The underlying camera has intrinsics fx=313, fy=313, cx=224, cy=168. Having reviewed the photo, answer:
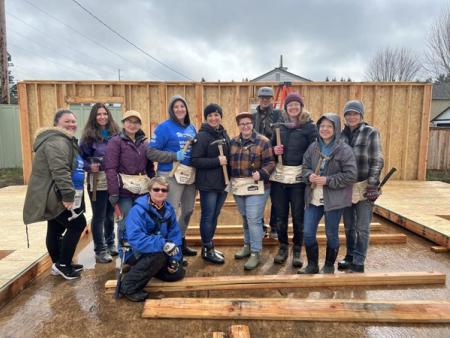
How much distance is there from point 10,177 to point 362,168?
37.3 feet

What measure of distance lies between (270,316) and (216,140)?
1738 mm

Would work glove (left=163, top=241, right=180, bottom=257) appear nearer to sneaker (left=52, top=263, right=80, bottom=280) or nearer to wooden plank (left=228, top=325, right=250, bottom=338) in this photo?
wooden plank (left=228, top=325, right=250, bottom=338)

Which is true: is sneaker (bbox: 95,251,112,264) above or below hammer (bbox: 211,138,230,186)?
below

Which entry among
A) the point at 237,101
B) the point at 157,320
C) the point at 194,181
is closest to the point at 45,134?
the point at 194,181

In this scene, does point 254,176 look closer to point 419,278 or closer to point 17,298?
point 419,278

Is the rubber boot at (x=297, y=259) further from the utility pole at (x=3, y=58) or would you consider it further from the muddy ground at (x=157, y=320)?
the utility pole at (x=3, y=58)

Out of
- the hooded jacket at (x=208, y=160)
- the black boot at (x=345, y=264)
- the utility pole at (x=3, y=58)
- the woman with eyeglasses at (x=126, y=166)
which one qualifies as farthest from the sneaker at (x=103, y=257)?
the utility pole at (x=3, y=58)

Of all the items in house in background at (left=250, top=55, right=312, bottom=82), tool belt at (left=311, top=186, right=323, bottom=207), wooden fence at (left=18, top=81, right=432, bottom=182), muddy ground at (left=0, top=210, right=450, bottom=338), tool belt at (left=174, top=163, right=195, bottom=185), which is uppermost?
house in background at (left=250, top=55, right=312, bottom=82)

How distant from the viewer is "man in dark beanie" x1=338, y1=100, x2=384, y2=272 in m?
2.94

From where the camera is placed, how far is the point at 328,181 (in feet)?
9.33

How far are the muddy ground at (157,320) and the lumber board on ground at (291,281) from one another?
6cm

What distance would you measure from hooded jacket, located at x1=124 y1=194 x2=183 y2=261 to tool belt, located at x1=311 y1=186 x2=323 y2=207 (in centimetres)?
136

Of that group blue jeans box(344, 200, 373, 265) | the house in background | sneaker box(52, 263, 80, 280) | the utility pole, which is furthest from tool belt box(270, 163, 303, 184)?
the house in background

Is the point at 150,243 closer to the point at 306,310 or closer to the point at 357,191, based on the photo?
the point at 306,310
